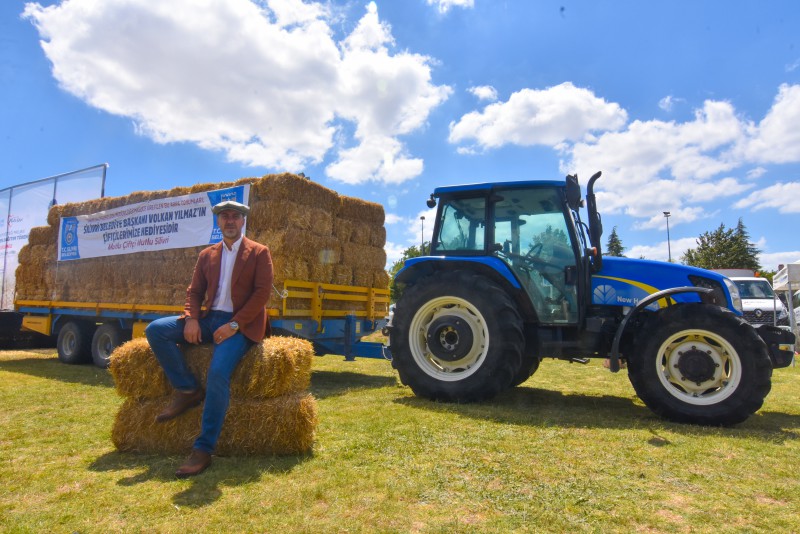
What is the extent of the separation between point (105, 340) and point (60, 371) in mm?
905

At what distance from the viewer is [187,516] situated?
242cm

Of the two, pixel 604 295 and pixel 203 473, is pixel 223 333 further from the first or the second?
pixel 604 295

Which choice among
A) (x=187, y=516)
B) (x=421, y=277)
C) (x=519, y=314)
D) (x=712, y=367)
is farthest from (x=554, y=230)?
(x=187, y=516)

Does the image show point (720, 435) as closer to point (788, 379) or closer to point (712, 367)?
point (712, 367)

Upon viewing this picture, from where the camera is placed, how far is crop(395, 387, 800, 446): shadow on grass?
4203 mm

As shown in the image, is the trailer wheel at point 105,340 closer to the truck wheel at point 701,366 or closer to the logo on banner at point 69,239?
the logo on banner at point 69,239

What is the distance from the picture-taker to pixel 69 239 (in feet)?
32.8

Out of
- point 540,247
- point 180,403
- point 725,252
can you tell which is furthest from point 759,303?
point 725,252

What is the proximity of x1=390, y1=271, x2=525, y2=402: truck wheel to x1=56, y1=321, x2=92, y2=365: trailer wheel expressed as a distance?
6975 millimetres

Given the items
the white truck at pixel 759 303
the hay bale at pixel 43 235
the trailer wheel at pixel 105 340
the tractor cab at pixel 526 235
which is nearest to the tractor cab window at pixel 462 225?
the tractor cab at pixel 526 235

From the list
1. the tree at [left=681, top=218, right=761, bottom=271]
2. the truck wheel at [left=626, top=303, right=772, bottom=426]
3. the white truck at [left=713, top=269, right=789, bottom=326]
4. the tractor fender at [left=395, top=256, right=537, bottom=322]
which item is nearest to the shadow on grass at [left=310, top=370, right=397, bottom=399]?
the tractor fender at [left=395, top=256, right=537, bottom=322]

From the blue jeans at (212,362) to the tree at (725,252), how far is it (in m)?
41.6

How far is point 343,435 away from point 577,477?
173 cm

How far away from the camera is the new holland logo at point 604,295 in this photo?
5332 mm
